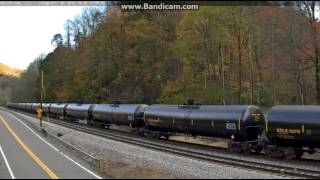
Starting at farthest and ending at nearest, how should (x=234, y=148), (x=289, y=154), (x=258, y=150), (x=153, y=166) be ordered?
(x=234, y=148) < (x=258, y=150) < (x=289, y=154) < (x=153, y=166)

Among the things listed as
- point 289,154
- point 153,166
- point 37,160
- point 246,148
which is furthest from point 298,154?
point 37,160

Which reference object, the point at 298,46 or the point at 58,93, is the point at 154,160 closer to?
the point at 298,46

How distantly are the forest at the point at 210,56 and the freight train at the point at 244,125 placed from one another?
1158 cm

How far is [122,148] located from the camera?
1459 inches

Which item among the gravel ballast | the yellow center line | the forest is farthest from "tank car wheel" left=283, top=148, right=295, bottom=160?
the forest

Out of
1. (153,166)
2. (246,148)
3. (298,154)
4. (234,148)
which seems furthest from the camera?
(234,148)

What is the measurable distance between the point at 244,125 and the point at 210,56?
106 ft

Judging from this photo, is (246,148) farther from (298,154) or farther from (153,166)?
(153,166)

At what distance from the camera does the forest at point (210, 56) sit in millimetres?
50500

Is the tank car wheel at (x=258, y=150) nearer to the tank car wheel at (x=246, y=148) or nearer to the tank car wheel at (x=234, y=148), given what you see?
the tank car wheel at (x=246, y=148)

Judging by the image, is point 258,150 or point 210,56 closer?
point 258,150

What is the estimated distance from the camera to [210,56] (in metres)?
63.5

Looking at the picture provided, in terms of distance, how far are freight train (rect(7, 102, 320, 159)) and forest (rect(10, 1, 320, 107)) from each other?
38.0ft

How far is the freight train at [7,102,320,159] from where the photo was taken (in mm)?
27750
